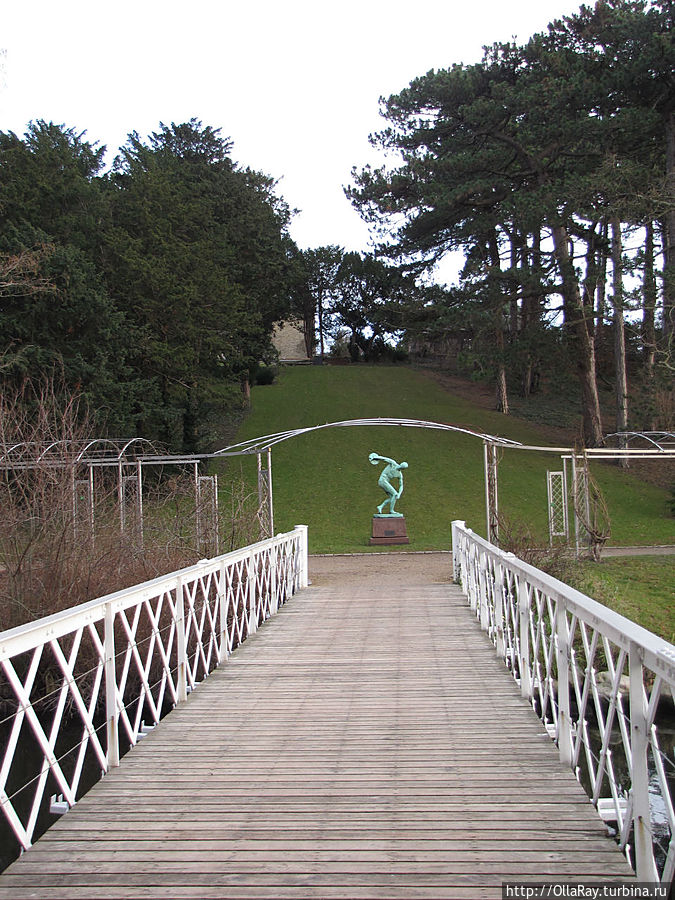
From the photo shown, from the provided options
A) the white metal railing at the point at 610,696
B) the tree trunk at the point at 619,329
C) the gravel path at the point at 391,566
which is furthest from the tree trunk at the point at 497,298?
the white metal railing at the point at 610,696

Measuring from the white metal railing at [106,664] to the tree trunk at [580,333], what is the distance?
16.5 metres

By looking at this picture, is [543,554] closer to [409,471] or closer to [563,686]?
[563,686]

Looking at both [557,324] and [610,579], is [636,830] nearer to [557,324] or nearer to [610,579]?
[610,579]

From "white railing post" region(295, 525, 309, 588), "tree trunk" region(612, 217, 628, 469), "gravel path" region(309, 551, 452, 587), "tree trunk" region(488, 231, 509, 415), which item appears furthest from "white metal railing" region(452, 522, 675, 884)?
"tree trunk" region(488, 231, 509, 415)

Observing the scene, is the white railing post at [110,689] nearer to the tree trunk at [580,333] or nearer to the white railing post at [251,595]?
the white railing post at [251,595]

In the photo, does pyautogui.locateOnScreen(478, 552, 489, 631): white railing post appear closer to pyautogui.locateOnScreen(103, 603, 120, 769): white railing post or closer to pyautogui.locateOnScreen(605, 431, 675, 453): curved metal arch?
pyautogui.locateOnScreen(103, 603, 120, 769): white railing post

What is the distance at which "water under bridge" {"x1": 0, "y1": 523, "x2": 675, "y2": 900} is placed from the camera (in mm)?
2658

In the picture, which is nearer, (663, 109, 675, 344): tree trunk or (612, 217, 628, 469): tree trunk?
(663, 109, 675, 344): tree trunk

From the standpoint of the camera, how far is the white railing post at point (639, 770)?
101 inches

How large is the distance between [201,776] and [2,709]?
4818mm

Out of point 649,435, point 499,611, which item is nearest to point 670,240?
point 649,435

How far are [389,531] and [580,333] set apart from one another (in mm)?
11868

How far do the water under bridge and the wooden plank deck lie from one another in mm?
11

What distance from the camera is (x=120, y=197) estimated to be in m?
27.1
